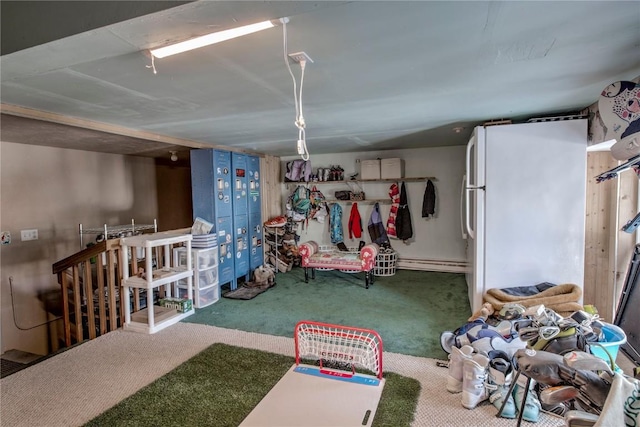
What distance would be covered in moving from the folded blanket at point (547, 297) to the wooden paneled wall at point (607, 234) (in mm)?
657

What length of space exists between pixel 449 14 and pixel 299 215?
4984 millimetres

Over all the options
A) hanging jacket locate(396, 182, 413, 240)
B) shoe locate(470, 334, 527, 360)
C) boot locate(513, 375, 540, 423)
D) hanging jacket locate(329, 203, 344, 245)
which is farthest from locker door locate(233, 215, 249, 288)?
boot locate(513, 375, 540, 423)

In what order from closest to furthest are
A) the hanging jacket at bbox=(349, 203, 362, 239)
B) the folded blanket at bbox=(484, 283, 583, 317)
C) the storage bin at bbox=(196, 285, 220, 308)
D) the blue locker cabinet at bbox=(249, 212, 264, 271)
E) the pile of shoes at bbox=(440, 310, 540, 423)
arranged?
the pile of shoes at bbox=(440, 310, 540, 423) < the folded blanket at bbox=(484, 283, 583, 317) < the storage bin at bbox=(196, 285, 220, 308) < the blue locker cabinet at bbox=(249, 212, 264, 271) < the hanging jacket at bbox=(349, 203, 362, 239)

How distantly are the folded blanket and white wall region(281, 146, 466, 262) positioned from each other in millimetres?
2670

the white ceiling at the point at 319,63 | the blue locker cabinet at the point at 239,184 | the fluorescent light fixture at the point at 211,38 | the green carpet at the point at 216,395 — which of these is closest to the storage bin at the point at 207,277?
the blue locker cabinet at the point at 239,184

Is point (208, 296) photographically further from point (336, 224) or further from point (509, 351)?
point (509, 351)

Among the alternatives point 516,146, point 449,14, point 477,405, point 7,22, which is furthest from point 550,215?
point 7,22

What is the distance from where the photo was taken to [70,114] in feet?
9.07

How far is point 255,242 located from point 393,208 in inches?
95.0

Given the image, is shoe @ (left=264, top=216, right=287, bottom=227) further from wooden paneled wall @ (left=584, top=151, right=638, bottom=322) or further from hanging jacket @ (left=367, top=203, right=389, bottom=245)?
wooden paneled wall @ (left=584, top=151, right=638, bottom=322)

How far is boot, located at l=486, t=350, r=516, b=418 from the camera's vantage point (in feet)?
6.71

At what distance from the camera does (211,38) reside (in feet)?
4.51

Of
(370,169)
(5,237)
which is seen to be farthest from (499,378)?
(5,237)

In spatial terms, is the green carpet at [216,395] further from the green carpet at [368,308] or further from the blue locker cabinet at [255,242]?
the blue locker cabinet at [255,242]
